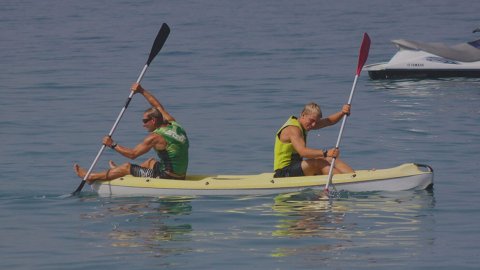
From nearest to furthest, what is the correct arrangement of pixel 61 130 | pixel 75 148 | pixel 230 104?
pixel 75 148 → pixel 61 130 → pixel 230 104

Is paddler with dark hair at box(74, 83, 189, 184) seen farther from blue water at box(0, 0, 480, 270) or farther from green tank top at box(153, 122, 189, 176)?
blue water at box(0, 0, 480, 270)

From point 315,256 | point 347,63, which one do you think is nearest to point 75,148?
point 315,256

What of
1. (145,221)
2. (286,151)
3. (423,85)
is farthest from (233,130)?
(145,221)

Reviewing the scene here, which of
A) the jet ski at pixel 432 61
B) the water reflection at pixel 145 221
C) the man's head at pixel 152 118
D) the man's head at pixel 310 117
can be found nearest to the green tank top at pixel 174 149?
the man's head at pixel 152 118

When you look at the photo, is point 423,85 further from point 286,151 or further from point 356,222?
point 356,222

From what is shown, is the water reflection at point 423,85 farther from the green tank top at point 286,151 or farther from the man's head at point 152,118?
the man's head at point 152,118

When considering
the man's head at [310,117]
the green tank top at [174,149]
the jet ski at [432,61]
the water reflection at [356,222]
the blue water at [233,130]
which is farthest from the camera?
the jet ski at [432,61]

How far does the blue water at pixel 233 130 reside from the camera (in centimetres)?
1416

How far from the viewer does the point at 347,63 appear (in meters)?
31.4

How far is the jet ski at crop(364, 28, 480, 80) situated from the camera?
88.2 feet

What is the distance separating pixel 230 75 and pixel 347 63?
3.16 meters

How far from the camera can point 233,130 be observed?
74.4ft

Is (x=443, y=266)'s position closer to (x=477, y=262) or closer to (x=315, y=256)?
(x=477, y=262)

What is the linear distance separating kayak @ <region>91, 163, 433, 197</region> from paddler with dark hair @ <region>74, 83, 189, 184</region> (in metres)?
0.15
